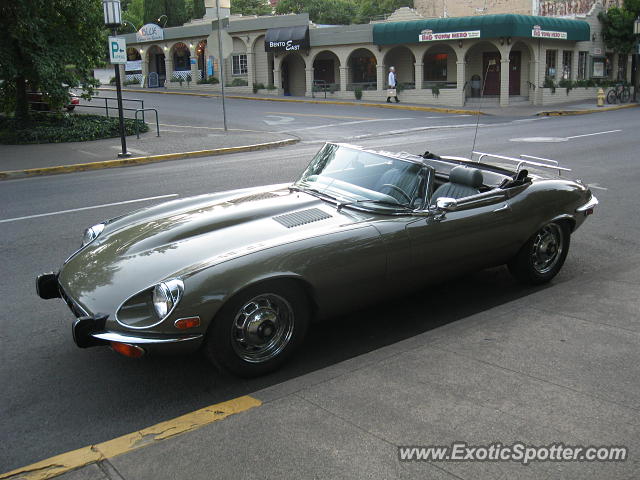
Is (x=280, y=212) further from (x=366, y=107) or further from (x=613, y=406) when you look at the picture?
(x=366, y=107)

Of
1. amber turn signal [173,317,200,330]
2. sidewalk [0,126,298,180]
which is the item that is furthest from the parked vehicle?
sidewalk [0,126,298,180]

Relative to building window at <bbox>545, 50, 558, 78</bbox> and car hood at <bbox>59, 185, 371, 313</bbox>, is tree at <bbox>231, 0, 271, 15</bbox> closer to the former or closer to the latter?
building window at <bbox>545, 50, 558, 78</bbox>

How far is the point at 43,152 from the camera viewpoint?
1783cm

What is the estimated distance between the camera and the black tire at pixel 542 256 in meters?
5.95

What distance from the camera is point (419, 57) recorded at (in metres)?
36.5

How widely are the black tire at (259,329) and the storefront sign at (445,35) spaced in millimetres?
31582

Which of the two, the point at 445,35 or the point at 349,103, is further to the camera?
the point at 349,103

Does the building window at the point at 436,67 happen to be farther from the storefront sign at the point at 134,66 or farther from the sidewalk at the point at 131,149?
the storefront sign at the point at 134,66

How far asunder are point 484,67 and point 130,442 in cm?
3654

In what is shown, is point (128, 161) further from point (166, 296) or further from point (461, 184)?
point (166, 296)

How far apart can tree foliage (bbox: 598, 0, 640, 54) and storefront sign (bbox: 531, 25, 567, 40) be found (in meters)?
5.37

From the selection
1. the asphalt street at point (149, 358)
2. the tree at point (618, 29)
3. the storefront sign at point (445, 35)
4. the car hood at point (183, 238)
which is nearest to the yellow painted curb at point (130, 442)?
the asphalt street at point (149, 358)

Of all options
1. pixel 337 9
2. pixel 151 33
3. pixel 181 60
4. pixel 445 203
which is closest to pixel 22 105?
pixel 445 203

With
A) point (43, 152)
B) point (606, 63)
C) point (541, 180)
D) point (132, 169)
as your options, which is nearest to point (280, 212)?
point (541, 180)
